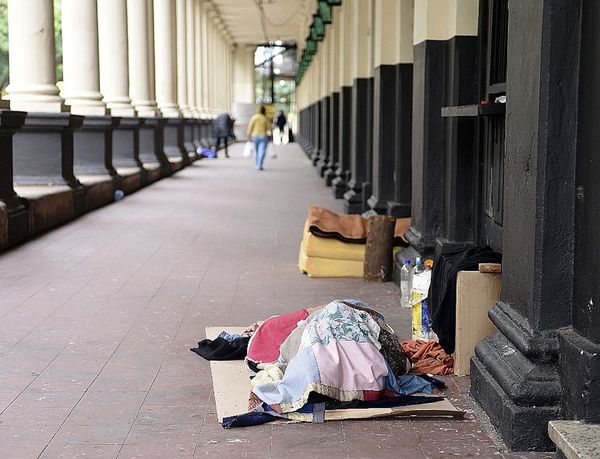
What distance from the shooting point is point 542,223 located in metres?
3.80

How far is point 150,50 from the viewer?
1973 cm

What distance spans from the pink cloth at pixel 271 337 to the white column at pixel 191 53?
24.1 meters

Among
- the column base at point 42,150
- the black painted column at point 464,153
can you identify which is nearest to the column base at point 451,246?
the black painted column at point 464,153

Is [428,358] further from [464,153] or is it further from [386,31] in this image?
[386,31]

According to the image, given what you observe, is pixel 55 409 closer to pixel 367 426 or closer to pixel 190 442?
pixel 190 442

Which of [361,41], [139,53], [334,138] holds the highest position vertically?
[139,53]

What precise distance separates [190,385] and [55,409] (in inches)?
26.2

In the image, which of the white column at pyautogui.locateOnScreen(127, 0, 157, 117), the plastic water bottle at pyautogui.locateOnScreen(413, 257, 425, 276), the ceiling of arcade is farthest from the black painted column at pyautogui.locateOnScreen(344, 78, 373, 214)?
the ceiling of arcade

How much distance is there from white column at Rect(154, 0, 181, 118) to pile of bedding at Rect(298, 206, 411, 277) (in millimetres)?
15723

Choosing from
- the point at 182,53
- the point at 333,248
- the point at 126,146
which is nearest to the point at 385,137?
the point at 333,248

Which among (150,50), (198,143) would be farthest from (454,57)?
(198,143)

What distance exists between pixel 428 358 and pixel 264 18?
38.9 metres

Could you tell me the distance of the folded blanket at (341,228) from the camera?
7.73 m

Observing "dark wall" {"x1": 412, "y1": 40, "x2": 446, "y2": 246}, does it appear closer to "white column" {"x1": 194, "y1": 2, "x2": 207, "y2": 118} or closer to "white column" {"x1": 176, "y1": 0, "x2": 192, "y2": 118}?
"white column" {"x1": 176, "y1": 0, "x2": 192, "y2": 118}
